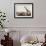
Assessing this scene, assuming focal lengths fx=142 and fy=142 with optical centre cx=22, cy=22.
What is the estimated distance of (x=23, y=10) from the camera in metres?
4.02

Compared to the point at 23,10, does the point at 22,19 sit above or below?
below

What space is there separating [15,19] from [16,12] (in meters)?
0.20

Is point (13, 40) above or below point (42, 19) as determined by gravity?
below

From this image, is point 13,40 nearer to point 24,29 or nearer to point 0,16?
point 24,29

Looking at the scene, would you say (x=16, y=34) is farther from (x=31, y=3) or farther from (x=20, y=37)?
(x=31, y=3)

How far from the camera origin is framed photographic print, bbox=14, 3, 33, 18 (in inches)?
157

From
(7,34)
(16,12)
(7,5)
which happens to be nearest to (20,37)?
(7,34)

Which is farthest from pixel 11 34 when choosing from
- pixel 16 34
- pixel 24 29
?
pixel 24 29

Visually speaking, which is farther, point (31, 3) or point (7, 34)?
point (31, 3)

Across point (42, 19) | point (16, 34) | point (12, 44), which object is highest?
point (42, 19)

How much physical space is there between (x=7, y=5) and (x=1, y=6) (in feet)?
0.56

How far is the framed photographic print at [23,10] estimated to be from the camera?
400cm

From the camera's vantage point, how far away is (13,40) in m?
3.83

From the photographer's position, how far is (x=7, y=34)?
3701mm
